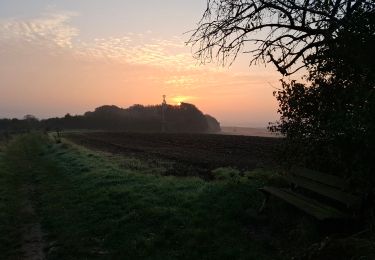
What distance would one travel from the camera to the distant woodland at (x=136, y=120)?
5133 inches

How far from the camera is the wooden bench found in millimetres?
8266

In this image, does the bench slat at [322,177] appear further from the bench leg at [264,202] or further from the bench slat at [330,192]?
the bench leg at [264,202]

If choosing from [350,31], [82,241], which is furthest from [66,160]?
[350,31]

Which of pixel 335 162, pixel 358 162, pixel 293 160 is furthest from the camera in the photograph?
pixel 293 160

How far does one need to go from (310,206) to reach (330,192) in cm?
50

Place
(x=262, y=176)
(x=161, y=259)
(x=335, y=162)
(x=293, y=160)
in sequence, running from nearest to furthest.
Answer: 1. (x=161, y=259)
2. (x=335, y=162)
3. (x=293, y=160)
4. (x=262, y=176)

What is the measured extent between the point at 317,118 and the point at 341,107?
1.15 metres

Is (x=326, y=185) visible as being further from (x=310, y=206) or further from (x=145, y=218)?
(x=145, y=218)

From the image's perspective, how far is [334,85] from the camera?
32.1ft

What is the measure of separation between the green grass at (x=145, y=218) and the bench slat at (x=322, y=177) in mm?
1362

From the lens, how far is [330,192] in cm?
905

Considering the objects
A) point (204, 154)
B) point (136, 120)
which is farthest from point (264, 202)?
point (136, 120)

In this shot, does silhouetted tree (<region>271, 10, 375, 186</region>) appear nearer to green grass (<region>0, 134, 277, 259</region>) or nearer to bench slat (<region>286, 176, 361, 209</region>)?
bench slat (<region>286, 176, 361, 209</region>)

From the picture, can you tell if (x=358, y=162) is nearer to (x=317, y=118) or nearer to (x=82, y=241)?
(x=317, y=118)
